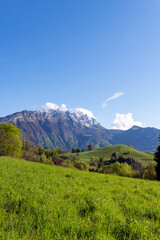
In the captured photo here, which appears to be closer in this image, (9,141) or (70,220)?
(70,220)

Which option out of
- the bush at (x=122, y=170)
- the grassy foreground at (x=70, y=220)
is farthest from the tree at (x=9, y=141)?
the bush at (x=122, y=170)

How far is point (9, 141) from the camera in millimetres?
52812

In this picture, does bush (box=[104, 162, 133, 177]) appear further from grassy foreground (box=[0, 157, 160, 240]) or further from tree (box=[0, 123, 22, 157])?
grassy foreground (box=[0, 157, 160, 240])

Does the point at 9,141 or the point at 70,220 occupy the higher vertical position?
the point at 9,141

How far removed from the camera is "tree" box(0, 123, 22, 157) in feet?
167

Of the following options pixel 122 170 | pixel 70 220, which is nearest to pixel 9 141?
pixel 70 220

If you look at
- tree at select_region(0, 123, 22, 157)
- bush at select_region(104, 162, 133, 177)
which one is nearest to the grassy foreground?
tree at select_region(0, 123, 22, 157)

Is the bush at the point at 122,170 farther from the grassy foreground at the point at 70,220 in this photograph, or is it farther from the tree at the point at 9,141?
the grassy foreground at the point at 70,220

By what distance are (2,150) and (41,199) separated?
54.1 metres

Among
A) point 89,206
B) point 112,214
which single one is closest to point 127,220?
point 112,214

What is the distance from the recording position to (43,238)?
3.00m

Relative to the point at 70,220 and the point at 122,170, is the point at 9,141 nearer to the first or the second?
the point at 70,220

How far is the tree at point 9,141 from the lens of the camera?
51041 mm

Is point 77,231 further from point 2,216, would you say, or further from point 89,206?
point 2,216
